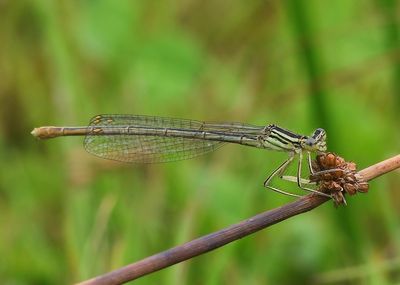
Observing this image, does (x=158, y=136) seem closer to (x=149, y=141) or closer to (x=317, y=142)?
(x=149, y=141)

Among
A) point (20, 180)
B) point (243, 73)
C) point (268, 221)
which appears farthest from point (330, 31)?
point (268, 221)

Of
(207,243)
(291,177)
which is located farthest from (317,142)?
(207,243)

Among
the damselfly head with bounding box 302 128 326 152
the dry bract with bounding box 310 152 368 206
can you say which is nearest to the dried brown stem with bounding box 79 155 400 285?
the dry bract with bounding box 310 152 368 206

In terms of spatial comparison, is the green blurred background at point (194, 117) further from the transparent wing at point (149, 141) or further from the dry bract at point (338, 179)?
the dry bract at point (338, 179)

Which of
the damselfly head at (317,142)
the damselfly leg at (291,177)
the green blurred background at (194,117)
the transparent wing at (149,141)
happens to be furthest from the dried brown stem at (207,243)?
the transparent wing at (149,141)

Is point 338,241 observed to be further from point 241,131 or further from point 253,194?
point 241,131

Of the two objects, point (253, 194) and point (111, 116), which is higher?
point (111, 116)
